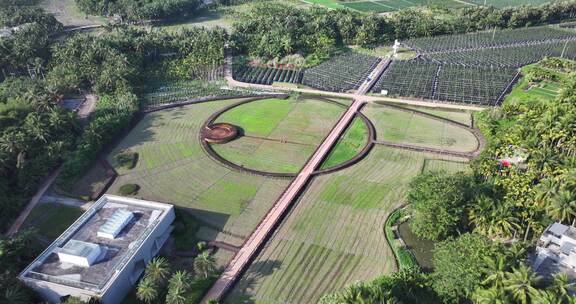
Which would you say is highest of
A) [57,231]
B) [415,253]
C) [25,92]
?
[25,92]

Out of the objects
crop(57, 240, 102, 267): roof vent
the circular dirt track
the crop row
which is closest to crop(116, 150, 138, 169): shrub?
the circular dirt track

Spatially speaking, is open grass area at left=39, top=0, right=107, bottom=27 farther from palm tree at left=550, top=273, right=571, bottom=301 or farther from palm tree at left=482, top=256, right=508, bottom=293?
palm tree at left=550, top=273, right=571, bottom=301

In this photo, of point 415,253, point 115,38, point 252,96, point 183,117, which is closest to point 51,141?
point 183,117

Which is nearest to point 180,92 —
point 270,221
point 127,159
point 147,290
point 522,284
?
point 127,159

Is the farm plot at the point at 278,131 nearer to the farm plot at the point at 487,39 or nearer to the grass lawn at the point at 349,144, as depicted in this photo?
the grass lawn at the point at 349,144

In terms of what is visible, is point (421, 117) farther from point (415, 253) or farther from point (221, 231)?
point (221, 231)

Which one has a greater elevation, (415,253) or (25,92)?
(25,92)

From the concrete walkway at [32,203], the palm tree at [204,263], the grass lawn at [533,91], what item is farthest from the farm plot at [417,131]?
the concrete walkway at [32,203]
